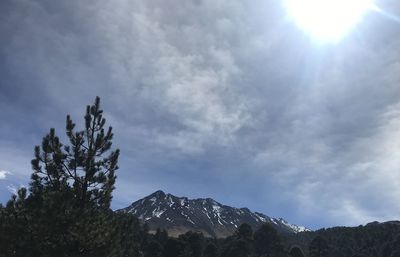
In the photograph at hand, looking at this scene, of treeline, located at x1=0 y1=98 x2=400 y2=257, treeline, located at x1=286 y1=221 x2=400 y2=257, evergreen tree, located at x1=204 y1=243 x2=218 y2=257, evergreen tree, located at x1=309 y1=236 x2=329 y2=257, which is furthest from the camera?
evergreen tree, located at x1=309 y1=236 x2=329 y2=257

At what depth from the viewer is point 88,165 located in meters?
25.2

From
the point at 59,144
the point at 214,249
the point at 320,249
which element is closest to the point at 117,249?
the point at 59,144

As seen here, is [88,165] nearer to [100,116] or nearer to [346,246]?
[100,116]

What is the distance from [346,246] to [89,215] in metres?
152

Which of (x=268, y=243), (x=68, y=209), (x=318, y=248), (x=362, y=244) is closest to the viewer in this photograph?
(x=68, y=209)

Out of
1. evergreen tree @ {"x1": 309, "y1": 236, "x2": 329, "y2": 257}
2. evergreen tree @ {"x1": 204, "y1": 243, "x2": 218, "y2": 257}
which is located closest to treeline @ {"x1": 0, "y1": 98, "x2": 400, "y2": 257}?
evergreen tree @ {"x1": 204, "y1": 243, "x2": 218, "y2": 257}

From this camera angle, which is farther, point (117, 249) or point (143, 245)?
point (143, 245)

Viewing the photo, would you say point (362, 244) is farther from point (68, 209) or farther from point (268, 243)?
point (68, 209)

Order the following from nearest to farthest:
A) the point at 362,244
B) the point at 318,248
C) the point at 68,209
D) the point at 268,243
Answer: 1. the point at 68,209
2. the point at 268,243
3. the point at 318,248
4. the point at 362,244

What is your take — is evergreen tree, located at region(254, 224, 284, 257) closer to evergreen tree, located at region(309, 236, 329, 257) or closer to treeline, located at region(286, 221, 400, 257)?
evergreen tree, located at region(309, 236, 329, 257)

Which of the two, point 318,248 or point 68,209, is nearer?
point 68,209

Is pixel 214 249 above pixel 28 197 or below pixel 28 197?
above

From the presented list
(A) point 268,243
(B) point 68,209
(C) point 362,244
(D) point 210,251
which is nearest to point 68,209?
(B) point 68,209

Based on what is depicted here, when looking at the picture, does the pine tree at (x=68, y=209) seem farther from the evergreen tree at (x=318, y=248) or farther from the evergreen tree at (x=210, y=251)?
the evergreen tree at (x=318, y=248)
